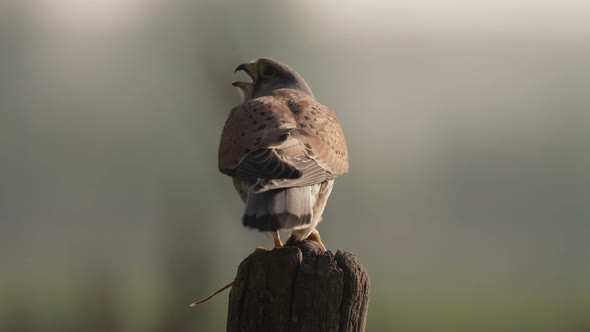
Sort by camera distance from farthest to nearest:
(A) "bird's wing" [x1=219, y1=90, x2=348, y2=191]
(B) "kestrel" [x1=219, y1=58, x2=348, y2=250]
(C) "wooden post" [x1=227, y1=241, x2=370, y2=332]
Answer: (A) "bird's wing" [x1=219, y1=90, x2=348, y2=191] < (B) "kestrel" [x1=219, y1=58, x2=348, y2=250] < (C) "wooden post" [x1=227, y1=241, x2=370, y2=332]

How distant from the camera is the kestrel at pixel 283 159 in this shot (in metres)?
2.03

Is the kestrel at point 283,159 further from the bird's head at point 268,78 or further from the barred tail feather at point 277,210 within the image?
the bird's head at point 268,78

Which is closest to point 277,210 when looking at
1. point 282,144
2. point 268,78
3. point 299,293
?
point 299,293

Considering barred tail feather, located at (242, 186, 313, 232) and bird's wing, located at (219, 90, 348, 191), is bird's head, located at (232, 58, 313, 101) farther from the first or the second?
barred tail feather, located at (242, 186, 313, 232)

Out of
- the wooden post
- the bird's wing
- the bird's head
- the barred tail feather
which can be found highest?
the bird's head

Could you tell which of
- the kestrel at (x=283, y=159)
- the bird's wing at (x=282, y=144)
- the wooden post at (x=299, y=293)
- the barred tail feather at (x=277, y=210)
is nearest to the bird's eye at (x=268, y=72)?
the kestrel at (x=283, y=159)

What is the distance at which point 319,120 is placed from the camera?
109 inches

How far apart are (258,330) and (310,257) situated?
284 millimetres

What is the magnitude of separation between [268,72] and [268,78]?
0.03 metres

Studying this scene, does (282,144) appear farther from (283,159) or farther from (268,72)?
(268,72)

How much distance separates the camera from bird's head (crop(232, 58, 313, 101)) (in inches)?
135

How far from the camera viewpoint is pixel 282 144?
2398 mm

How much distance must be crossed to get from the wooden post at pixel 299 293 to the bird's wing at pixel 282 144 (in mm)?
272

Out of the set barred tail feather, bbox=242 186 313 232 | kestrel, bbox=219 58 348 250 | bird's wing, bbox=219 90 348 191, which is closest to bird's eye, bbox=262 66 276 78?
kestrel, bbox=219 58 348 250
